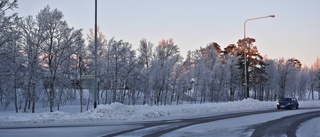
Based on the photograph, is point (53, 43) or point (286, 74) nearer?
point (53, 43)

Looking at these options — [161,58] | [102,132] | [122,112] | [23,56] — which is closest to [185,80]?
[161,58]

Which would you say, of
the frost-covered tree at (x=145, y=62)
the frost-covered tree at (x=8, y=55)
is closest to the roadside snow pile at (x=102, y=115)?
the frost-covered tree at (x=8, y=55)

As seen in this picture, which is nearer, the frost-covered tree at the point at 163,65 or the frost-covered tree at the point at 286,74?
the frost-covered tree at the point at 163,65

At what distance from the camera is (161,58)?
199 feet

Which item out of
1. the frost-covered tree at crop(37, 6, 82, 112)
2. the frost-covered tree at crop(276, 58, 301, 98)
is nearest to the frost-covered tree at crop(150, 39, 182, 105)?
the frost-covered tree at crop(37, 6, 82, 112)

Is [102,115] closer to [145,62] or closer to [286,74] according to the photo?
[145,62]

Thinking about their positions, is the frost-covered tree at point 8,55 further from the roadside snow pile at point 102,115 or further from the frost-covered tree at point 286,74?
the frost-covered tree at point 286,74

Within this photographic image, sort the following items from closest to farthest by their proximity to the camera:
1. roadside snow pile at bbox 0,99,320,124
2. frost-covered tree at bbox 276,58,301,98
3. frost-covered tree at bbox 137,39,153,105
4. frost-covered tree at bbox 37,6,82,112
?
roadside snow pile at bbox 0,99,320,124 < frost-covered tree at bbox 37,6,82,112 < frost-covered tree at bbox 137,39,153,105 < frost-covered tree at bbox 276,58,301,98

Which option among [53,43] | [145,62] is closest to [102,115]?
[53,43]

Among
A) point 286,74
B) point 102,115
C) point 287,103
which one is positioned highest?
point 286,74

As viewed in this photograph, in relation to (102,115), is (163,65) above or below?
above

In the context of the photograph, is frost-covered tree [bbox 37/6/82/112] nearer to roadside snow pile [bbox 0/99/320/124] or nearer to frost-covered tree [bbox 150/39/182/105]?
roadside snow pile [bbox 0/99/320/124]

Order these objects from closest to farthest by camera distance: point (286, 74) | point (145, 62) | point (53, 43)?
point (53, 43)
point (145, 62)
point (286, 74)

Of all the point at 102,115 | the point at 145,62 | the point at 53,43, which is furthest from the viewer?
the point at 145,62
